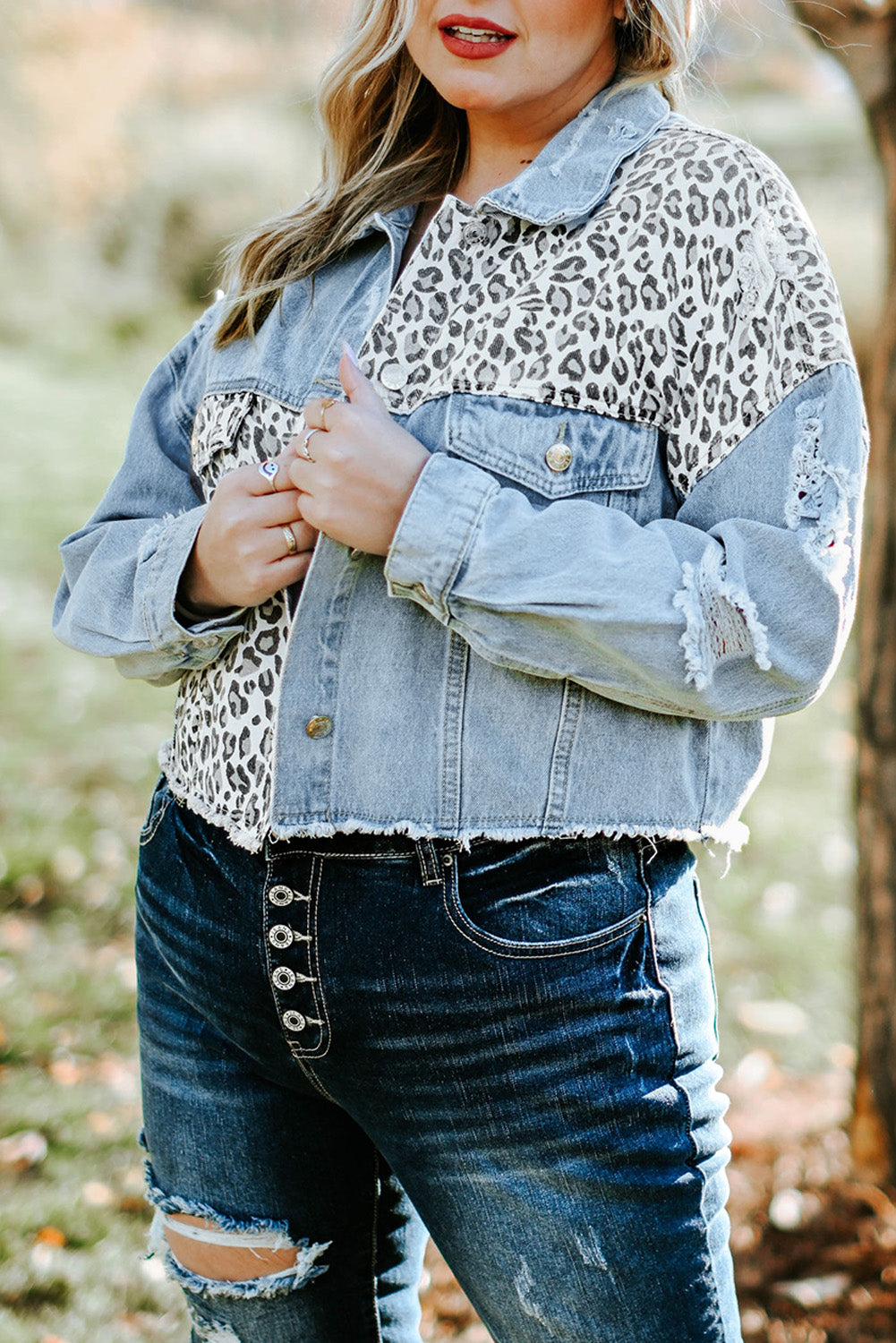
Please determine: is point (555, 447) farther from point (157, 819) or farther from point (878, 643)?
point (878, 643)

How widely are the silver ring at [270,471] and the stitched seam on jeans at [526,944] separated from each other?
493 mm

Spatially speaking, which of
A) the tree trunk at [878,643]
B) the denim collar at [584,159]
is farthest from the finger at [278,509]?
the tree trunk at [878,643]

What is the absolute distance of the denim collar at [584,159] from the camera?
140cm

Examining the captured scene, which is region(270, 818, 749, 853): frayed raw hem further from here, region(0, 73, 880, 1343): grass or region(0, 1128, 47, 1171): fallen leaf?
region(0, 1128, 47, 1171): fallen leaf

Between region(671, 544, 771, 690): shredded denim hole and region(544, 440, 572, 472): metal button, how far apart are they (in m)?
0.18

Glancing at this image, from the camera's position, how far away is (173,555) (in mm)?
1564

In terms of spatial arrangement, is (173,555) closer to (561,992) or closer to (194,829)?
(194,829)

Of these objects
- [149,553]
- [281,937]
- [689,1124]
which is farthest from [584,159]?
[689,1124]

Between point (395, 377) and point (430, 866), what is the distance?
539 mm

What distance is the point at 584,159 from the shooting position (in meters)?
1.44

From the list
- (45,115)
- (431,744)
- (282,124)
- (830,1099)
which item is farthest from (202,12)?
(431,744)

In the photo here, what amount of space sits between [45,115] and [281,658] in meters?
11.3

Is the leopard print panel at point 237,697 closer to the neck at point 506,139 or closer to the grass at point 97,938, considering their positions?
the neck at point 506,139

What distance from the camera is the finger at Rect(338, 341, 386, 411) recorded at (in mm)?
1387
